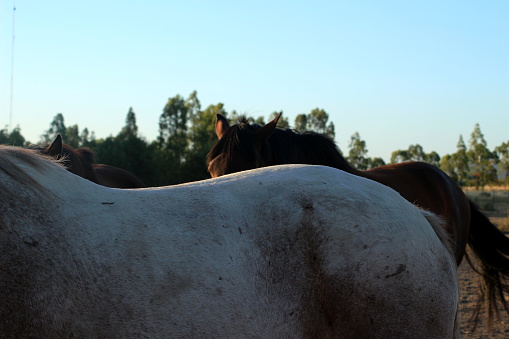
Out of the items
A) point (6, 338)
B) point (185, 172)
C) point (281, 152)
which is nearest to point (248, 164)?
point (281, 152)

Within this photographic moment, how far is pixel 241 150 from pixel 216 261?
256 centimetres

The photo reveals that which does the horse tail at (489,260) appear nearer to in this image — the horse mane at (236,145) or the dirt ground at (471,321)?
the dirt ground at (471,321)

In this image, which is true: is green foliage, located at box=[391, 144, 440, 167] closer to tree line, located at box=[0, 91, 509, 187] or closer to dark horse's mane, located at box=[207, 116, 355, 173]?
tree line, located at box=[0, 91, 509, 187]

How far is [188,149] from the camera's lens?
144 feet

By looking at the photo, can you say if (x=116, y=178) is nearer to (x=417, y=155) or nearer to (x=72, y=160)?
(x=72, y=160)

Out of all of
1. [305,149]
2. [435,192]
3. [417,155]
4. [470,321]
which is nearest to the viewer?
[305,149]

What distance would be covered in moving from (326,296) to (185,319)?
22.4 inches

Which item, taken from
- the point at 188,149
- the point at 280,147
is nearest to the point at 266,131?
Result: the point at 280,147

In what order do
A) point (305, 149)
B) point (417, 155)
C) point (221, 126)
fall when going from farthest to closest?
1. point (417, 155)
2. point (221, 126)
3. point (305, 149)

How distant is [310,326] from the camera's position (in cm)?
183

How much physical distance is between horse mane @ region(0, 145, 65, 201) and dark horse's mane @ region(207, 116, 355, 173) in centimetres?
233

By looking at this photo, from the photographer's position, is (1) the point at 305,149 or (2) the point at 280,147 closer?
(2) the point at 280,147

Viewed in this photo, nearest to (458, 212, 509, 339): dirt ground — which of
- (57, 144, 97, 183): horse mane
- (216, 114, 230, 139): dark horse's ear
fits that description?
(216, 114, 230, 139): dark horse's ear

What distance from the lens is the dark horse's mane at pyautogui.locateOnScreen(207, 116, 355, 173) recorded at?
4.34m
